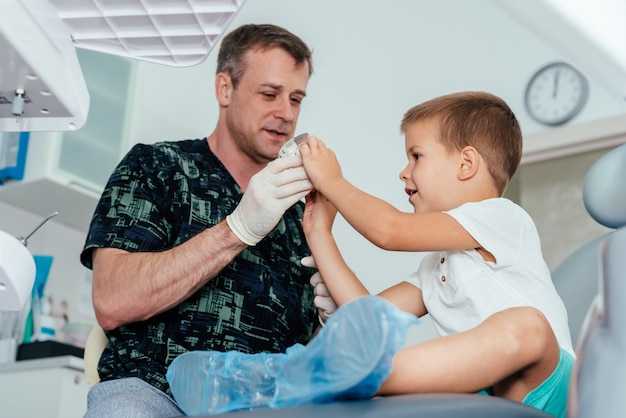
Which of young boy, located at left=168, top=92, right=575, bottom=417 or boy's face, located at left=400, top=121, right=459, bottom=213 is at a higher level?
boy's face, located at left=400, top=121, right=459, bottom=213

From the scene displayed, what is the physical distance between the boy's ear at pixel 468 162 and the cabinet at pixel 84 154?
2.12m

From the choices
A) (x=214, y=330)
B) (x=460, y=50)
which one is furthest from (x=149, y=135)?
(x=214, y=330)

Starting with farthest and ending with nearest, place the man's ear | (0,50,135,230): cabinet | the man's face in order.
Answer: (0,50,135,230): cabinet, the man's ear, the man's face

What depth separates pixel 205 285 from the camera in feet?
5.16

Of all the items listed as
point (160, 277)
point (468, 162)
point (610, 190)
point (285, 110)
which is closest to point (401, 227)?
point (468, 162)

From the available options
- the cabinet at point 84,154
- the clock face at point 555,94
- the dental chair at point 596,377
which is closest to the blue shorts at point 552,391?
the dental chair at point 596,377

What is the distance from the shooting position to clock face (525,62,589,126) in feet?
10.3

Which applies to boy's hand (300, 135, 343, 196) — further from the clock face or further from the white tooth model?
the clock face

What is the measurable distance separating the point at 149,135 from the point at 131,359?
2.30 m

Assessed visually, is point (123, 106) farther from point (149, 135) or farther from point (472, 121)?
point (472, 121)

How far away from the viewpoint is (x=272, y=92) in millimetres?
2008

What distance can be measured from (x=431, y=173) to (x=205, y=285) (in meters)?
0.50

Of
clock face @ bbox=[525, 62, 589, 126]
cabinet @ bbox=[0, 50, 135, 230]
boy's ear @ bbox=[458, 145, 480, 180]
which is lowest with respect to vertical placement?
cabinet @ bbox=[0, 50, 135, 230]

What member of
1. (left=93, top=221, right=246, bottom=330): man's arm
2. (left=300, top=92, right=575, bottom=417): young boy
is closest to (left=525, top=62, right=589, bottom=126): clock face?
(left=300, top=92, right=575, bottom=417): young boy
